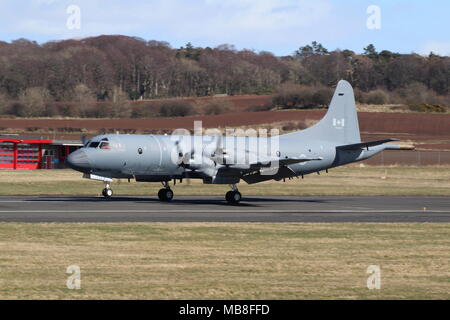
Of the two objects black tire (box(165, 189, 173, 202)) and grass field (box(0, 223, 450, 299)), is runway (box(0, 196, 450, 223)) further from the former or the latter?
grass field (box(0, 223, 450, 299))

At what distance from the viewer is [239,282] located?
1652 centimetres

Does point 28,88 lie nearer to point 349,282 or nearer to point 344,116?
point 344,116

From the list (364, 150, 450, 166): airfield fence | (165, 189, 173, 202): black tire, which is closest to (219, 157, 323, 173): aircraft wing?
(165, 189, 173, 202): black tire

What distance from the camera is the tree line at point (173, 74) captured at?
11794 cm

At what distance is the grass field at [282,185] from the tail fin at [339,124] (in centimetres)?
516

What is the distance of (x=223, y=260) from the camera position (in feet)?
65.5

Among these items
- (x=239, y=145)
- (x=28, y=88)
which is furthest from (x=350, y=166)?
(x=28, y=88)

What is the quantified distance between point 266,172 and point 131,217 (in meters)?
10.5

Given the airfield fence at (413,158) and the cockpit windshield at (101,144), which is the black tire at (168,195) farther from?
the airfield fence at (413,158)

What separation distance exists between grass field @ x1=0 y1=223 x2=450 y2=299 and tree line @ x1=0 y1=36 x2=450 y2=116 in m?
83.5

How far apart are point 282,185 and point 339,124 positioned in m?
10.7

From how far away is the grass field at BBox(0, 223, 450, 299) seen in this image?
15.5m

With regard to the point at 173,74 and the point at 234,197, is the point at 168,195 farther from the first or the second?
the point at 173,74

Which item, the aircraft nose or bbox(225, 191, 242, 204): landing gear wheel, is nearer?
the aircraft nose
